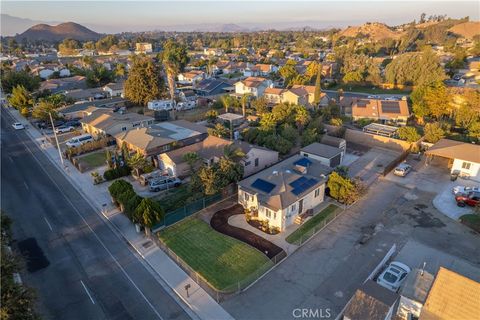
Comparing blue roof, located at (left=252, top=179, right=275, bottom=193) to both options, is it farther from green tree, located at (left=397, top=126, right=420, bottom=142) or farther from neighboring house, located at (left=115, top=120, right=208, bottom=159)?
green tree, located at (left=397, top=126, right=420, bottom=142)

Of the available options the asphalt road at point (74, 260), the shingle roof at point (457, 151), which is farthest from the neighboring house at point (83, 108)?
the shingle roof at point (457, 151)

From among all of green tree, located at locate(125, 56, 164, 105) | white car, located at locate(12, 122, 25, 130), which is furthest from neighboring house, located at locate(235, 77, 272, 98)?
white car, located at locate(12, 122, 25, 130)

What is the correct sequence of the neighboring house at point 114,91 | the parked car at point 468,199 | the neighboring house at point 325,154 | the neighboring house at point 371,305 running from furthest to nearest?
the neighboring house at point 114,91
the neighboring house at point 325,154
the parked car at point 468,199
the neighboring house at point 371,305

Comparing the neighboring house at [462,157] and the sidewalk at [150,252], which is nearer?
the sidewalk at [150,252]

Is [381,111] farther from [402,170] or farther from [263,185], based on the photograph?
[263,185]

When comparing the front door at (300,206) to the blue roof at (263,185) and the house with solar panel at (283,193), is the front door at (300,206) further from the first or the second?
the blue roof at (263,185)
